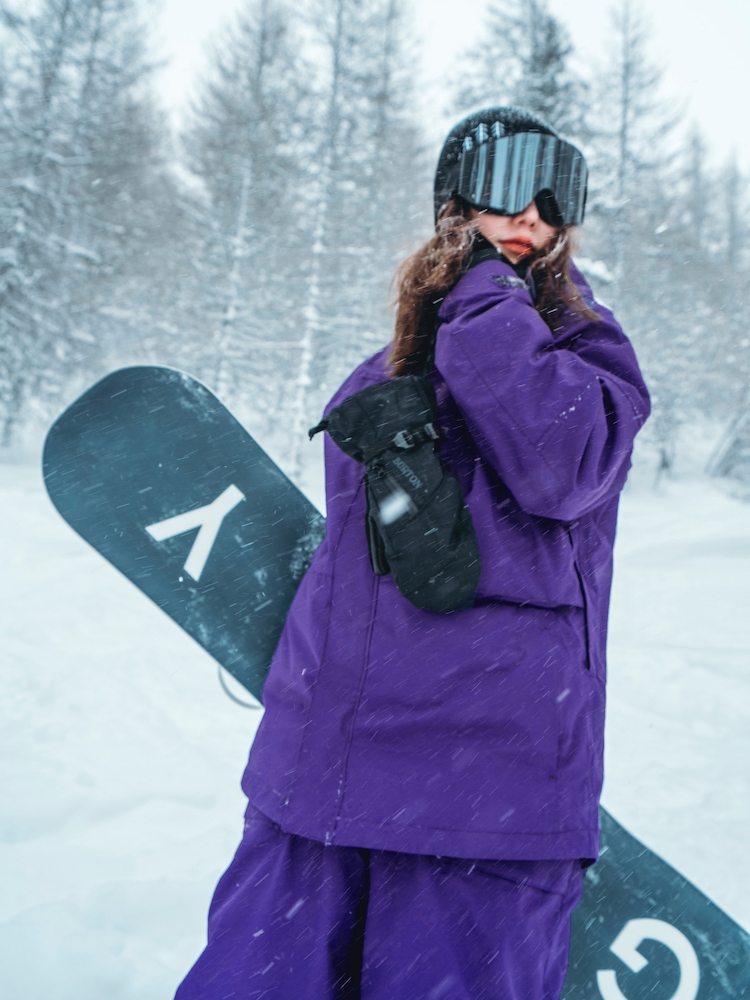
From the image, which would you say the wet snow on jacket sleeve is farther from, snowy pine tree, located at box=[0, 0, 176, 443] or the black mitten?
snowy pine tree, located at box=[0, 0, 176, 443]

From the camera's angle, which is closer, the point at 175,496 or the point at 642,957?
the point at 642,957

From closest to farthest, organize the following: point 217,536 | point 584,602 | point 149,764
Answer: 1. point 584,602
2. point 217,536
3. point 149,764

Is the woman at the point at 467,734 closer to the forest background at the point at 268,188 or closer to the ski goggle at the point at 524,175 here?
the ski goggle at the point at 524,175

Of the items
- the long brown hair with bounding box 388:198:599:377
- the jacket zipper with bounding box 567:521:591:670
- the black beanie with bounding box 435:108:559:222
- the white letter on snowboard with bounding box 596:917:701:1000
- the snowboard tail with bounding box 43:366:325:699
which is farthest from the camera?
the snowboard tail with bounding box 43:366:325:699

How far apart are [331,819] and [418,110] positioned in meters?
16.5

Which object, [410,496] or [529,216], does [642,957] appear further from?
[529,216]

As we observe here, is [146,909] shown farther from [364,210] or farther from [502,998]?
[364,210]

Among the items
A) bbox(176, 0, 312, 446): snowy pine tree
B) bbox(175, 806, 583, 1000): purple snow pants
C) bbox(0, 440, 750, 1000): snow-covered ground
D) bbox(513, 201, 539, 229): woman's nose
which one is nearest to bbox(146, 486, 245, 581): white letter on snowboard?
bbox(175, 806, 583, 1000): purple snow pants

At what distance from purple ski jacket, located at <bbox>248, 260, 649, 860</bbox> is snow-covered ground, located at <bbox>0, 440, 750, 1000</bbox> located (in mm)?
1470

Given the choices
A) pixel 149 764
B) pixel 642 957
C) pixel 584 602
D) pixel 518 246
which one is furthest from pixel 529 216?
pixel 149 764

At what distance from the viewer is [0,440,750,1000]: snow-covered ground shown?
6.64 ft

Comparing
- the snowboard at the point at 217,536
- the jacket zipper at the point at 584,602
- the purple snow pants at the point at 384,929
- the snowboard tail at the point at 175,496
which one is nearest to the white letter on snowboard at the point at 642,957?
the snowboard at the point at 217,536

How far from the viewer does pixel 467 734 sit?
97 cm

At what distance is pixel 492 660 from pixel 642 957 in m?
1.39
